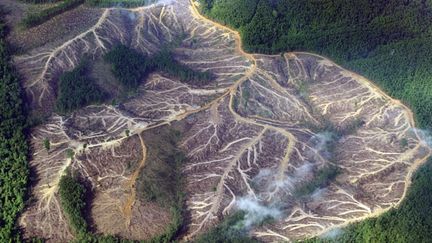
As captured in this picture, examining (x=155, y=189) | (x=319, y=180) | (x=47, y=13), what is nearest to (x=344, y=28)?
(x=319, y=180)

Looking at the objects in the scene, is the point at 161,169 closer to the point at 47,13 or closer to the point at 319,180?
the point at 319,180

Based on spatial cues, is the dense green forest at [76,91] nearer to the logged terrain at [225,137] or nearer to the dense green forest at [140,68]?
the logged terrain at [225,137]

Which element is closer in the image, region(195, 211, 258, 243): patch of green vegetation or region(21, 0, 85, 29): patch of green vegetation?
region(195, 211, 258, 243): patch of green vegetation

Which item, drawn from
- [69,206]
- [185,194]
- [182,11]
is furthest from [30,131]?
[182,11]

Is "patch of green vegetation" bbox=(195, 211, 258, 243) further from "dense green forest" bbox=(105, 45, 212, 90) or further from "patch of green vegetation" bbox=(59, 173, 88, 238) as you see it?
"dense green forest" bbox=(105, 45, 212, 90)

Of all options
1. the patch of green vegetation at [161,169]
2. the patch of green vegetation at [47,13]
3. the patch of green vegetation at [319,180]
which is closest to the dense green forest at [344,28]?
the patch of green vegetation at [319,180]

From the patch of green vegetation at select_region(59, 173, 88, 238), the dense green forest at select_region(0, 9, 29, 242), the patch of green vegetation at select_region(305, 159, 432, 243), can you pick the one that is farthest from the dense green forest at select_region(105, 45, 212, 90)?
the patch of green vegetation at select_region(305, 159, 432, 243)
